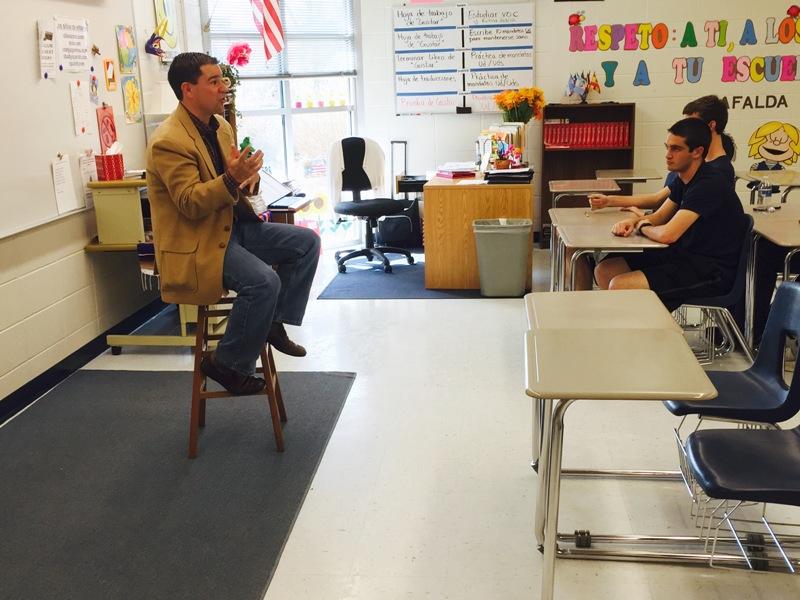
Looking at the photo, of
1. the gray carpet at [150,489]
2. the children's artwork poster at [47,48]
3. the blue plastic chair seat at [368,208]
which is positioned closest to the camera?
the gray carpet at [150,489]

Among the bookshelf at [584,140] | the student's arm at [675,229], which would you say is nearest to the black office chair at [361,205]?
the bookshelf at [584,140]

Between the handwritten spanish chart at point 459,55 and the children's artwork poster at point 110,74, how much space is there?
2.81m

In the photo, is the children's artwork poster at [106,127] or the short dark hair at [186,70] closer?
the short dark hair at [186,70]

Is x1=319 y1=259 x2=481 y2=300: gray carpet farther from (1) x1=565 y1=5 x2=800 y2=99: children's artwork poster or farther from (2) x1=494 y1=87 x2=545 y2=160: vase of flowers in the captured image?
(1) x1=565 y1=5 x2=800 y2=99: children's artwork poster

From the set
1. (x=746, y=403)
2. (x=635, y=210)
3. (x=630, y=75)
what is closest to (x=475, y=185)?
(x=635, y=210)

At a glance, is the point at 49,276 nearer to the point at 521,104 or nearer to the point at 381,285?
the point at 381,285

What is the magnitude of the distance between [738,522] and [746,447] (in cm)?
58

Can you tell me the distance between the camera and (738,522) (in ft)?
8.50

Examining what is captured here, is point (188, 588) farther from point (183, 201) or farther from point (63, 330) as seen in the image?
point (63, 330)

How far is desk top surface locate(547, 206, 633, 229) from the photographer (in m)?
4.02

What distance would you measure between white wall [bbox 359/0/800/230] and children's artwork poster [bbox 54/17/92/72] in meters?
2.99

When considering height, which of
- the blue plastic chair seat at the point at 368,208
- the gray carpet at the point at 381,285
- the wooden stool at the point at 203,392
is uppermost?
the blue plastic chair seat at the point at 368,208

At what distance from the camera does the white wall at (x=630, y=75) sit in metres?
6.59

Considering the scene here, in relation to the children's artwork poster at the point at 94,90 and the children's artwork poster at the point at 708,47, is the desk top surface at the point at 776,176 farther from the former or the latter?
the children's artwork poster at the point at 94,90
